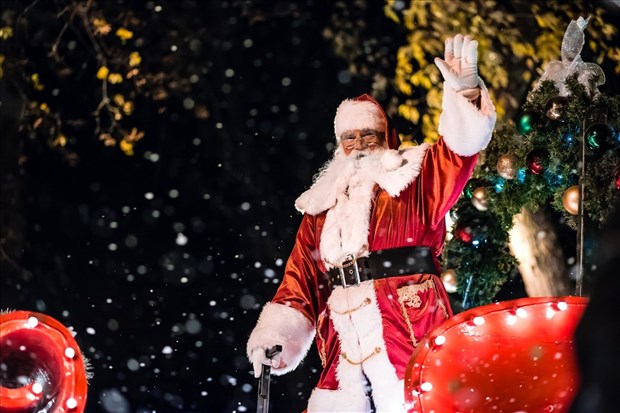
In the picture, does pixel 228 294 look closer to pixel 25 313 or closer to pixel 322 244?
pixel 322 244

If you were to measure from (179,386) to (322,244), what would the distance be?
→ 2.33 meters

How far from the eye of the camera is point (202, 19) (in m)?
6.43

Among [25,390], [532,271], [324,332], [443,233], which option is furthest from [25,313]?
[532,271]

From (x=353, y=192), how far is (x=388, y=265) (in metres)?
0.34

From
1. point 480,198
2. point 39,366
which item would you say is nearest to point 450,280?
point 480,198

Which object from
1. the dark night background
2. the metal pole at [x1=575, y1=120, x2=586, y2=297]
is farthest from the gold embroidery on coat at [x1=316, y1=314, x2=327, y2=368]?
the dark night background

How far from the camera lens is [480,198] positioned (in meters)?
3.84

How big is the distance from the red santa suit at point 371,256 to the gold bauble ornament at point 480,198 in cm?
80

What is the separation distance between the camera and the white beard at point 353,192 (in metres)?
2.98

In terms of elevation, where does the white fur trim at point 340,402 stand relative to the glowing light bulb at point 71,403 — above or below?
below

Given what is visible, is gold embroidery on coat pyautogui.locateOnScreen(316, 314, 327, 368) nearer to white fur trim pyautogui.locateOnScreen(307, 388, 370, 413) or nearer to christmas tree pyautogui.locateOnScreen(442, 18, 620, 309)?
white fur trim pyautogui.locateOnScreen(307, 388, 370, 413)

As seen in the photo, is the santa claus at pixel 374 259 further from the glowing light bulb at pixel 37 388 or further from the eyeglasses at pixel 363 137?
the glowing light bulb at pixel 37 388

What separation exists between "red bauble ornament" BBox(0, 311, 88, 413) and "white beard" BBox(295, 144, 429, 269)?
3.05 ft

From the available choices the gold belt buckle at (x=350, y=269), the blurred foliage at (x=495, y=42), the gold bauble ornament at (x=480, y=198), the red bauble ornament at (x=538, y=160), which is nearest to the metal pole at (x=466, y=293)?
the gold bauble ornament at (x=480, y=198)
